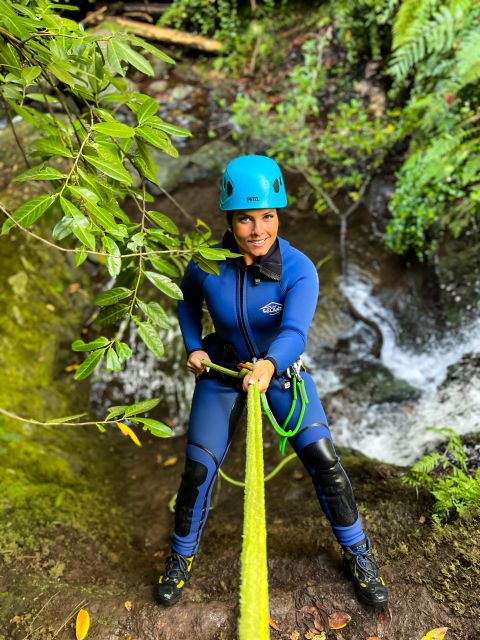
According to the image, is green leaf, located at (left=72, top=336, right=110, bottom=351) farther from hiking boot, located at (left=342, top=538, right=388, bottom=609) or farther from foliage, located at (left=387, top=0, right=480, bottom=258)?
foliage, located at (left=387, top=0, right=480, bottom=258)

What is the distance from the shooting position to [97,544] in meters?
3.12

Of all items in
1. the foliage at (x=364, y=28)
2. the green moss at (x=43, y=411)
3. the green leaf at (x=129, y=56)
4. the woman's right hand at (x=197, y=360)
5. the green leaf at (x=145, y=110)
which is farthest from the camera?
the foliage at (x=364, y=28)

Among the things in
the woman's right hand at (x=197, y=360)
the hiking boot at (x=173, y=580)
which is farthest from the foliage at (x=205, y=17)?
the hiking boot at (x=173, y=580)

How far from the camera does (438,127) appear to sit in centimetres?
548

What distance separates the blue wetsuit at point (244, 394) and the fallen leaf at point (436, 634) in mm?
487

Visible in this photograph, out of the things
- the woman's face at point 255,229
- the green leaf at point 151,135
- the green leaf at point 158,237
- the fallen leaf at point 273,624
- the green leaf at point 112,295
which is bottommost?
the fallen leaf at point 273,624

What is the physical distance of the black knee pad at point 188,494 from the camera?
244 centimetres

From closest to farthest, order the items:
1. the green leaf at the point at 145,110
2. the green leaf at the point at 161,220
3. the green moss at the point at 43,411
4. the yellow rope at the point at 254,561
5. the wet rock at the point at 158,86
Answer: the yellow rope at the point at 254,561 < the green leaf at the point at 145,110 < the green leaf at the point at 161,220 < the green moss at the point at 43,411 < the wet rock at the point at 158,86

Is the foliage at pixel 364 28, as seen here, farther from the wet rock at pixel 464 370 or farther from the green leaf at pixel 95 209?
the green leaf at pixel 95 209

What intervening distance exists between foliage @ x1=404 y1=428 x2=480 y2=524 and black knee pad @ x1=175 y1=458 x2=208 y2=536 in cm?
133

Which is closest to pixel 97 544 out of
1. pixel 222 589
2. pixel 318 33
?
pixel 222 589

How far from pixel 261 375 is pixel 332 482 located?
2.52 ft

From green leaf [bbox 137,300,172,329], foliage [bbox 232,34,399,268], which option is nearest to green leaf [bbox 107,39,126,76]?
green leaf [bbox 137,300,172,329]

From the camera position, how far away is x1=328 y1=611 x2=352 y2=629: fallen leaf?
2.27 m
